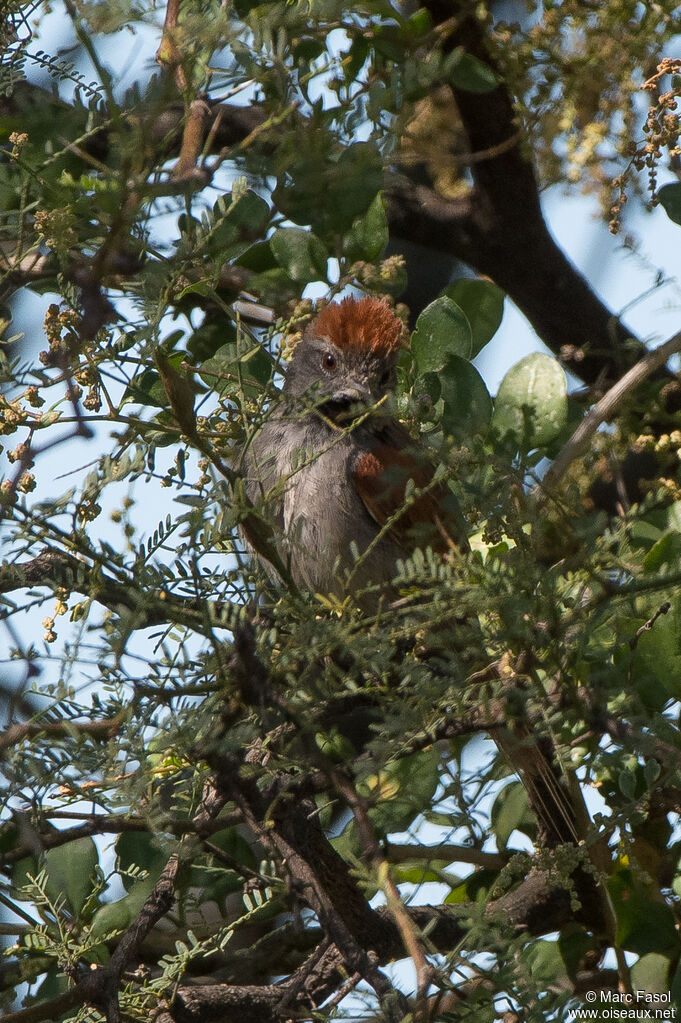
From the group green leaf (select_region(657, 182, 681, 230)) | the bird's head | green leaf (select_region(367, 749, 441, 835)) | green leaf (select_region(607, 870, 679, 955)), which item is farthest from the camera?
the bird's head

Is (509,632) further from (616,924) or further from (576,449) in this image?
(616,924)

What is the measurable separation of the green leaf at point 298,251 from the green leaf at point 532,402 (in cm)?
71

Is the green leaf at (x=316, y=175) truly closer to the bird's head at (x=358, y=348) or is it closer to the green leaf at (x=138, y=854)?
the green leaf at (x=138, y=854)

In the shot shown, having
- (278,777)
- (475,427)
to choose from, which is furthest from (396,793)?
(475,427)

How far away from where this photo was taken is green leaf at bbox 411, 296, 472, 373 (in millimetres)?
3312

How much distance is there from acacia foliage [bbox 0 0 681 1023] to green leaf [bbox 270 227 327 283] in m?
0.01

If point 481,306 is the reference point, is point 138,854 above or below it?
below

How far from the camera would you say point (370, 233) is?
3.48 m

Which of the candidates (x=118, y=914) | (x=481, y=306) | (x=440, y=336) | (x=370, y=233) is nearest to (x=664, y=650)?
(x=440, y=336)

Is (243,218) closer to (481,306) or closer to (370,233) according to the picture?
(370,233)

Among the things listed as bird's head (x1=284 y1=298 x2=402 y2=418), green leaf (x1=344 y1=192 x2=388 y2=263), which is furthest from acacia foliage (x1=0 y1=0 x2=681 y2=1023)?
bird's head (x1=284 y1=298 x2=402 y2=418)

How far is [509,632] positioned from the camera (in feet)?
6.76

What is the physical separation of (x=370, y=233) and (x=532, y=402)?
738 millimetres

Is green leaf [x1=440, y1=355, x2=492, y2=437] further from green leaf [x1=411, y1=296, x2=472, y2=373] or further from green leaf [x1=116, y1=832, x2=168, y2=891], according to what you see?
green leaf [x1=116, y1=832, x2=168, y2=891]
